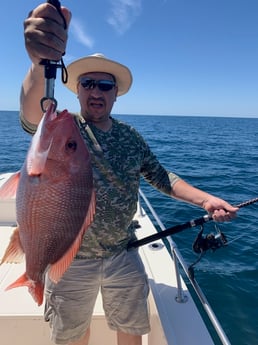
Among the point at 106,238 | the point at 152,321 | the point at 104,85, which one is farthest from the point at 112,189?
the point at 152,321

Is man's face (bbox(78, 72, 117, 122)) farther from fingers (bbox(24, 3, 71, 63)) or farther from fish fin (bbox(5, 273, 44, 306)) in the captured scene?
fish fin (bbox(5, 273, 44, 306))

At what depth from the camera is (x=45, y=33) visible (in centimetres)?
129

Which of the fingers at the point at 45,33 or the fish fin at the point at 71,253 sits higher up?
the fingers at the point at 45,33

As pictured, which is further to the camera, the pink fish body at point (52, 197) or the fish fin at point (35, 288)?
the fish fin at point (35, 288)

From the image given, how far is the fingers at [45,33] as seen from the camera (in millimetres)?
1291

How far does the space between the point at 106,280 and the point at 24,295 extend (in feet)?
3.46

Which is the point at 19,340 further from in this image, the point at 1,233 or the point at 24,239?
the point at 1,233

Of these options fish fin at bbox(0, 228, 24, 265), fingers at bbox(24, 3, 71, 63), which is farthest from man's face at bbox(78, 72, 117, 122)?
fish fin at bbox(0, 228, 24, 265)

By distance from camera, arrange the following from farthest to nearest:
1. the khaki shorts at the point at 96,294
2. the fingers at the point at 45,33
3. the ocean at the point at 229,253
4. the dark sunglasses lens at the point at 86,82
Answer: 1. the ocean at the point at 229,253
2. the dark sunglasses lens at the point at 86,82
3. the khaki shorts at the point at 96,294
4. the fingers at the point at 45,33

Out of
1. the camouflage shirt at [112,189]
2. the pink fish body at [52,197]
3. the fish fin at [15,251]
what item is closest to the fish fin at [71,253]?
the pink fish body at [52,197]

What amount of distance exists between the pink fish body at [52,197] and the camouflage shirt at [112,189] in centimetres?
54

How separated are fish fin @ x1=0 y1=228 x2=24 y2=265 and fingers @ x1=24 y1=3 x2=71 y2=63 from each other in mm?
858

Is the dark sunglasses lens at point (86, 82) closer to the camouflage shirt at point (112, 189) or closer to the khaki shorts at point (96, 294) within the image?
the camouflage shirt at point (112, 189)

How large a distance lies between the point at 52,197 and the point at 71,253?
11.7 inches
